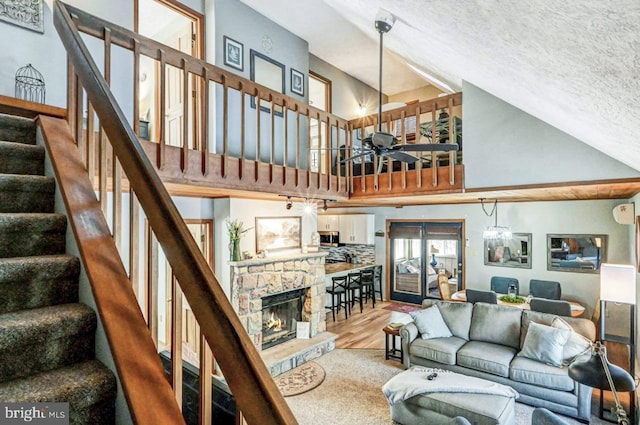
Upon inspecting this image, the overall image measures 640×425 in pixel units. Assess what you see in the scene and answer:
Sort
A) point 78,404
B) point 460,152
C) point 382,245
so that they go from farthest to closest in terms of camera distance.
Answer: point 382,245 → point 460,152 → point 78,404

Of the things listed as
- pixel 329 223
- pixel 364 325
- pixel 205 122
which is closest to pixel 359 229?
pixel 329 223

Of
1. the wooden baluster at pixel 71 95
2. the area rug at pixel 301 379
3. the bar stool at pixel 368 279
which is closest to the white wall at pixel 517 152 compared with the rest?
the area rug at pixel 301 379

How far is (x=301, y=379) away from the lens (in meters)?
4.52

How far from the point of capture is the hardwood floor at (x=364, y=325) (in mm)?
5852

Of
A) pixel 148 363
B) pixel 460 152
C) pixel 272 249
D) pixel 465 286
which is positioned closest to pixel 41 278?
pixel 148 363

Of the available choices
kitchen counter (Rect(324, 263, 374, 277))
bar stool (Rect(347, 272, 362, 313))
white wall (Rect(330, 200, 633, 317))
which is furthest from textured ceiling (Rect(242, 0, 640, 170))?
bar stool (Rect(347, 272, 362, 313))

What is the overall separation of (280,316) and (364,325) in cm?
202

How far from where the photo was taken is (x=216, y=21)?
4824 mm

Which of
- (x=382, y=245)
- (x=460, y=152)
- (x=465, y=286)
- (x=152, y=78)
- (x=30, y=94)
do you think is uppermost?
(x=152, y=78)

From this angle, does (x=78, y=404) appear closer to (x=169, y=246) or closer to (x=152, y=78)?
(x=169, y=246)

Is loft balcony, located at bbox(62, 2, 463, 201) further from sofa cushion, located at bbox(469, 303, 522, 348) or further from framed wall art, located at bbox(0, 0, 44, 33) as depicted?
sofa cushion, located at bbox(469, 303, 522, 348)

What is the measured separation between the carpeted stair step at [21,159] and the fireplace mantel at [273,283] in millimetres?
2711

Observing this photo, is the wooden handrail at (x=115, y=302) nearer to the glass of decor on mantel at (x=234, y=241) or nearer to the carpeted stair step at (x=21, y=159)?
the carpeted stair step at (x=21, y=159)

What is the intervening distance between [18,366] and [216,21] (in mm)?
4898
